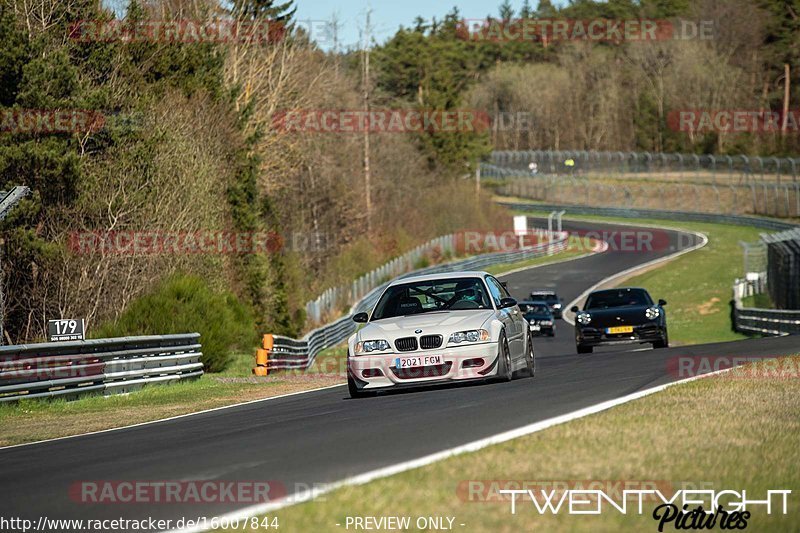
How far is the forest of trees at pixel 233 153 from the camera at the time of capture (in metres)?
33.3

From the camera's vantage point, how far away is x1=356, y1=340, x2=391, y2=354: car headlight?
1508cm

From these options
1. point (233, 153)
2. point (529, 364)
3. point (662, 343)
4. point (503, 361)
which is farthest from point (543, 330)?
point (503, 361)

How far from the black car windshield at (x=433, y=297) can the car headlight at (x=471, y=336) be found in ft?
3.00

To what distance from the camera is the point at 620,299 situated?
27.8 metres

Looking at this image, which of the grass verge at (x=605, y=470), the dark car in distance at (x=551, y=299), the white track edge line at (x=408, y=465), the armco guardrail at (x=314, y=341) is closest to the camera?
the grass verge at (x=605, y=470)

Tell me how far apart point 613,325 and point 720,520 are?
2064 cm

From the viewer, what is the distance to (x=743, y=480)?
7.23 metres

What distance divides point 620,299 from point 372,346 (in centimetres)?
1374

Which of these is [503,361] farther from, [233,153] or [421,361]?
[233,153]

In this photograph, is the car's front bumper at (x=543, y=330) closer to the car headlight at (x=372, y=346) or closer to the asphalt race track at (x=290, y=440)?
the asphalt race track at (x=290, y=440)

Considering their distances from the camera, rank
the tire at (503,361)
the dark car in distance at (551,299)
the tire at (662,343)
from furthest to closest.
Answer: the dark car in distance at (551,299), the tire at (662,343), the tire at (503,361)

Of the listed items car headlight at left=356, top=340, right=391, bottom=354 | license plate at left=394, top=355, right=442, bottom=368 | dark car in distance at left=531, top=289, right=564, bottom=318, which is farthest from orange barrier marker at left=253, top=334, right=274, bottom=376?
dark car in distance at left=531, top=289, right=564, bottom=318

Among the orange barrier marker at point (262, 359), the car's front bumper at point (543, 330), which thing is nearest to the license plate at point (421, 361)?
the orange barrier marker at point (262, 359)

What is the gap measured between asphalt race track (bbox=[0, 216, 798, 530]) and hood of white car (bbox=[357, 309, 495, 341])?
768 mm
